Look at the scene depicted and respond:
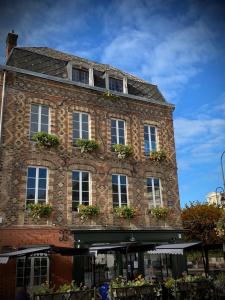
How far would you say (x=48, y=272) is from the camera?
13.5 m

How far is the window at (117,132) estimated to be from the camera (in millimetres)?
17217

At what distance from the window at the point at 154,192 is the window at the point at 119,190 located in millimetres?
1461

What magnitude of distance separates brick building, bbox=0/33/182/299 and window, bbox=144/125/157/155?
0.20 feet

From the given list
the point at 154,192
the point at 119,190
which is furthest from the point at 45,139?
the point at 154,192

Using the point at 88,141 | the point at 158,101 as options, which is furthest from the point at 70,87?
the point at 158,101

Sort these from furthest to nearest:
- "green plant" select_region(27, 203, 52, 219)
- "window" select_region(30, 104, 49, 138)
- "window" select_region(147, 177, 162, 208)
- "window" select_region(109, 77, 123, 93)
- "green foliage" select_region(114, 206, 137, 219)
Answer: "window" select_region(109, 77, 123, 93) < "window" select_region(147, 177, 162, 208) < "green foliage" select_region(114, 206, 137, 219) < "window" select_region(30, 104, 49, 138) < "green plant" select_region(27, 203, 52, 219)

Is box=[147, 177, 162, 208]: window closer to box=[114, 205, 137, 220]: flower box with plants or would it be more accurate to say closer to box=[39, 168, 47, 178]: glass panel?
box=[114, 205, 137, 220]: flower box with plants

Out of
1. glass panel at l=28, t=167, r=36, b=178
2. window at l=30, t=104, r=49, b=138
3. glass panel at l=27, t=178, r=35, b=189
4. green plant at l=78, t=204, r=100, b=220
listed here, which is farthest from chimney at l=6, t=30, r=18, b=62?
green plant at l=78, t=204, r=100, b=220

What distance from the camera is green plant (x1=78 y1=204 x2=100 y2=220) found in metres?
14.8

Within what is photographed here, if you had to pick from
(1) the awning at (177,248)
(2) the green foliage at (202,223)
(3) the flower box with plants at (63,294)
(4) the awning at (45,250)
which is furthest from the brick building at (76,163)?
(2) the green foliage at (202,223)

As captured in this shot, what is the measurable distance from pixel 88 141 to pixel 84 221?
12.7 feet

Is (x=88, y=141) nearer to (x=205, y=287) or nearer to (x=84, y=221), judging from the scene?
(x=84, y=221)

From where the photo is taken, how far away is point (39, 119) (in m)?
15.5

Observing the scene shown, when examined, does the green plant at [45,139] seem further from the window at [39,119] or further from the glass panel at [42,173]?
the glass panel at [42,173]
